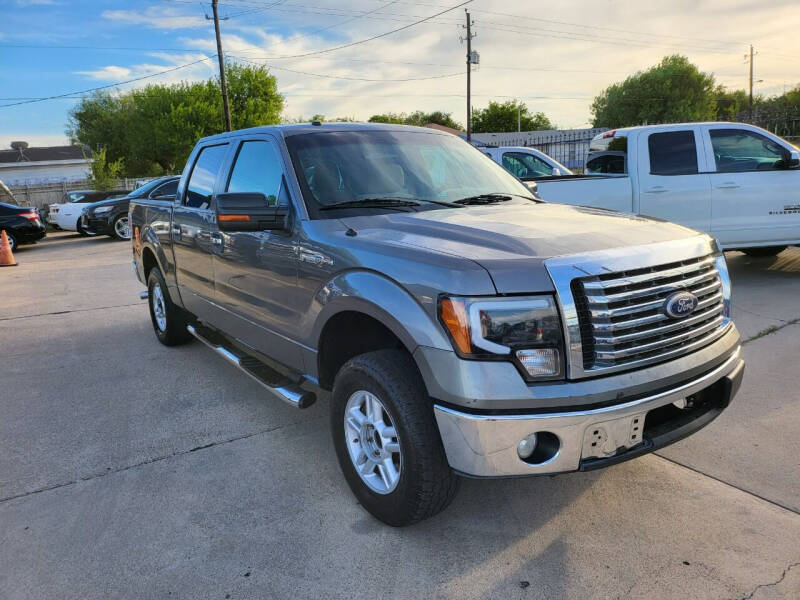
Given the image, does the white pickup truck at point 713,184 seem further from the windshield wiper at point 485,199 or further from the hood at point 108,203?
the hood at point 108,203

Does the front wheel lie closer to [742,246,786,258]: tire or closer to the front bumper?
[742,246,786,258]: tire

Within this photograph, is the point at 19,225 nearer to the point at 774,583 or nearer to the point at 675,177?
the point at 675,177

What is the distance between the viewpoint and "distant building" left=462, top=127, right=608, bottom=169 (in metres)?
31.3

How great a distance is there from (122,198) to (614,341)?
17.8 metres

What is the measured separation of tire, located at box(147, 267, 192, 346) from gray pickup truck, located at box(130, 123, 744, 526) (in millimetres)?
2038

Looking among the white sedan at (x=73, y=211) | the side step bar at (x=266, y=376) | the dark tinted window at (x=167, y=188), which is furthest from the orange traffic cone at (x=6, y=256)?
the side step bar at (x=266, y=376)

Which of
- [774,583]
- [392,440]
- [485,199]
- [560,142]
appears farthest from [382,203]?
[560,142]

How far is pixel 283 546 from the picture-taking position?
2658mm

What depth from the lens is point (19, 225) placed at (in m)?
15.6

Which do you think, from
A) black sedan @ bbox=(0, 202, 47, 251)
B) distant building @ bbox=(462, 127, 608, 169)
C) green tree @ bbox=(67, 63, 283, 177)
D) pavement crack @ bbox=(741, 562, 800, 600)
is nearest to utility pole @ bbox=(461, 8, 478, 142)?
distant building @ bbox=(462, 127, 608, 169)

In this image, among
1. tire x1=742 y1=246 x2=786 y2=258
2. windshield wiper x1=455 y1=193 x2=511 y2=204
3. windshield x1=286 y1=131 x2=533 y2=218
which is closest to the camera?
windshield x1=286 y1=131 x2=533 y2=218

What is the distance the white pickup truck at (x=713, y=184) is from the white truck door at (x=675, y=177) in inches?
0.4

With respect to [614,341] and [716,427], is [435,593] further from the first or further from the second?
[716,427]

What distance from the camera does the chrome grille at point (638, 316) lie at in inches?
88.7
